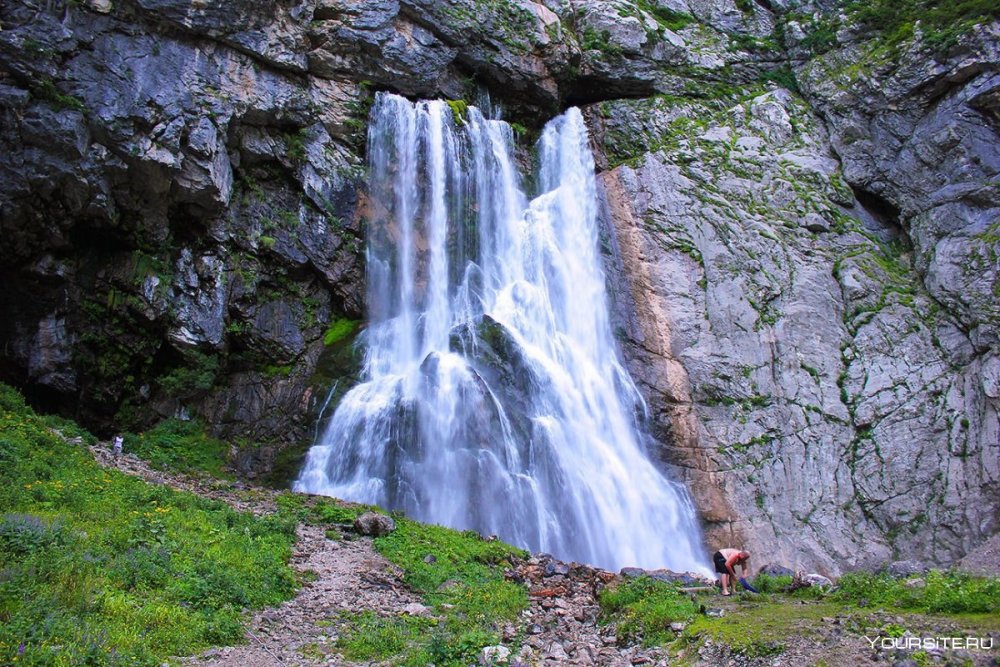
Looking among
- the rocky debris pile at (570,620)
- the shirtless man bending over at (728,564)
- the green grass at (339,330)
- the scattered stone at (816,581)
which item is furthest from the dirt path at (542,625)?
the green grass at (339,330)

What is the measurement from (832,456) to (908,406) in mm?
2691

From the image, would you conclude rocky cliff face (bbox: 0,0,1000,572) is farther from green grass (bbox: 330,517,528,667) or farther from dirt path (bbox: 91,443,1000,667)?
dirt path (bbox: 91,443,1000,667)

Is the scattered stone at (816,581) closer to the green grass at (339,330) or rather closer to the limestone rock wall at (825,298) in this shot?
the limestone rock wall at (825,298)

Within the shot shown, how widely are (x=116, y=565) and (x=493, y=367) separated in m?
10.6

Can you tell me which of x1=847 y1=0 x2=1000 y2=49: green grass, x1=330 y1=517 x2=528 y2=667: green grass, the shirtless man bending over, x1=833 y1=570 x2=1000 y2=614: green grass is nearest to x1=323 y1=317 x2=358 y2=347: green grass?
x1=330 y1=517 x2=528 y2=667: green grass

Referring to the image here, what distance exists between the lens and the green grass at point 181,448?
14641 millimetres

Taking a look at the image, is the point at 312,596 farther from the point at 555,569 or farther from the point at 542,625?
the point at 555,569

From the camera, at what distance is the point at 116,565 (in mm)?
6934

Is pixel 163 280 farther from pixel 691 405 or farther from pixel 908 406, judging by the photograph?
pixel 908 406

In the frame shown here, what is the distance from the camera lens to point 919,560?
15891 millimetres

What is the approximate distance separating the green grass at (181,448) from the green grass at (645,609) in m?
9.90

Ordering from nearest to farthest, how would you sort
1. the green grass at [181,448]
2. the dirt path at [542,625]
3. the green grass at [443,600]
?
1. the dirt path at [542,625]
2. the green grass at [443,600]
3. the green grass at [181,448]

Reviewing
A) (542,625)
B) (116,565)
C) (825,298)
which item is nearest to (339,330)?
(116,565)

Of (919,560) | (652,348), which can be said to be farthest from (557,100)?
(919,560)
